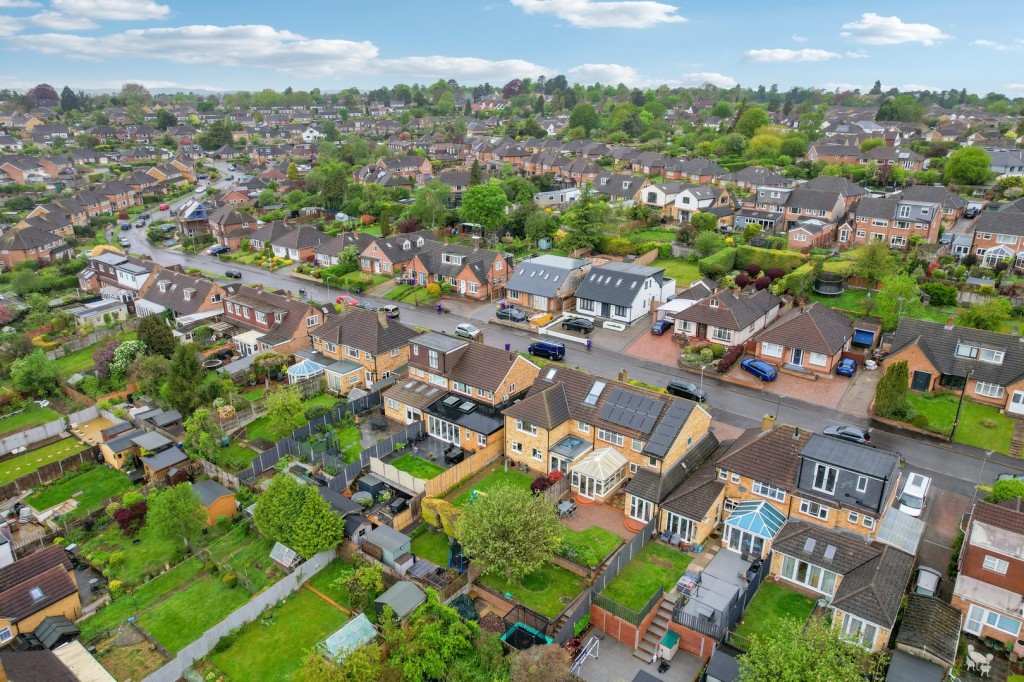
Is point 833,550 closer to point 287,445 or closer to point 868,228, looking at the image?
point 287,445

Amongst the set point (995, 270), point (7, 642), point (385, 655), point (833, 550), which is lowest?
point (7, 642)

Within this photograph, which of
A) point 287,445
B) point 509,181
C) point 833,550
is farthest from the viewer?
point 509,181

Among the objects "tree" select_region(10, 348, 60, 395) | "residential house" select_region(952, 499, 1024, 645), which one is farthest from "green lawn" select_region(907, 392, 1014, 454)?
"tree" select_region(10, 348, 60, 395)

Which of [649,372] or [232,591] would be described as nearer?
[232,591]

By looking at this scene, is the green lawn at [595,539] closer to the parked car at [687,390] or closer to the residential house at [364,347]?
the parked car at [687,390]

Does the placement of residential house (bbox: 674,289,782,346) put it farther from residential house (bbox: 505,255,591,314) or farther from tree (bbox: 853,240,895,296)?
tree (bbox: 853,240,895,296)

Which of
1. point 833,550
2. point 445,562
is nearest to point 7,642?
point 445,562

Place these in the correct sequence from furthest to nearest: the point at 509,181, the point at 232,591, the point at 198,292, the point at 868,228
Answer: the point at 509,181
the point at 868,228
the point at 198,292
the point at 232,591
